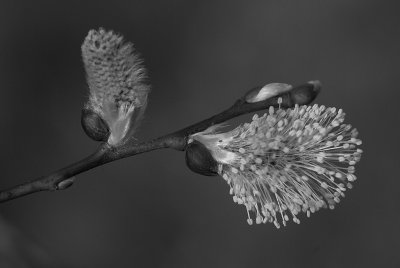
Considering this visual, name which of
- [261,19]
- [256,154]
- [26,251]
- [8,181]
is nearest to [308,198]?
[256,154]

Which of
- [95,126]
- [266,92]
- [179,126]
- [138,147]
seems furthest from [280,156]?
[179,126]

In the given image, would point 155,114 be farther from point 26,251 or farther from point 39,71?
point 26,251

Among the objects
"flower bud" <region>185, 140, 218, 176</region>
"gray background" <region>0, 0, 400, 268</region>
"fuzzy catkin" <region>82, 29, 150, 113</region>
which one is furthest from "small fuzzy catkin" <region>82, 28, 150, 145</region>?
"gray background" <region>0, 0, 400, 268</region>

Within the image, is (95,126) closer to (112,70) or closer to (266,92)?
(112,70)

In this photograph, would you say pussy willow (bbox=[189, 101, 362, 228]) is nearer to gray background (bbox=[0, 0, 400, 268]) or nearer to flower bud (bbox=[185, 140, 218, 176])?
flower bud (bbox=[185, 140, 218, 176])

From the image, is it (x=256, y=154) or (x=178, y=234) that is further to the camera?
(x=178, y=234)

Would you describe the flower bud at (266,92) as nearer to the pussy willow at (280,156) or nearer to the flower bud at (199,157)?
the pussy willow at (280,156)
